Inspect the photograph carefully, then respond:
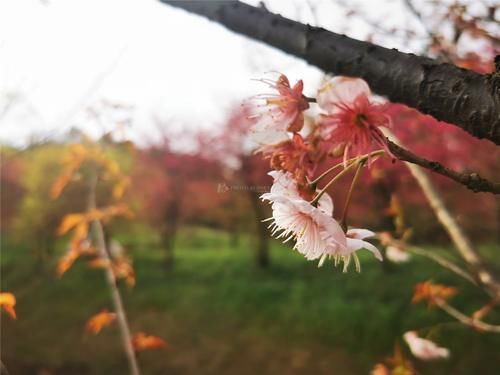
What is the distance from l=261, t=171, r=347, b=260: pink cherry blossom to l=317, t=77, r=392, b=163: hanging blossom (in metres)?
0.06

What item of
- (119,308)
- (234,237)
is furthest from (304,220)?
(234,237)

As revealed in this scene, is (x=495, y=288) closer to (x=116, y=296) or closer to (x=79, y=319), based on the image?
(x=116, y=296)

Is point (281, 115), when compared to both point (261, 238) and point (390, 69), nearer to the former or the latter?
point (390, 69)

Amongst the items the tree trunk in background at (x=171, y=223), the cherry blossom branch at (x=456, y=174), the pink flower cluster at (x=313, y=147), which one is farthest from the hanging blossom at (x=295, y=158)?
the tree trunk in background at (x=171, y=223)

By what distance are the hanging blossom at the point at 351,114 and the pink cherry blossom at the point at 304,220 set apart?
0.19 feet

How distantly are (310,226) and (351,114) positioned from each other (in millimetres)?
112

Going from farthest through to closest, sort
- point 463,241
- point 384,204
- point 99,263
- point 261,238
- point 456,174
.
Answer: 1. point 261,238
2. point 384,204
3. point 99,263
4. point 463,241
5. point 456,174

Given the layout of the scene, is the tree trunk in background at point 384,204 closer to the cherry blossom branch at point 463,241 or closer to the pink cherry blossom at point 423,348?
the pink cherry blossom at point 423,348

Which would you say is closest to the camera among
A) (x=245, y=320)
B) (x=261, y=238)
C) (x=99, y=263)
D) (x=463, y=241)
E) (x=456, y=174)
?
(x=456, y=174)

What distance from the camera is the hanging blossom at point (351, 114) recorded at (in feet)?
1.30

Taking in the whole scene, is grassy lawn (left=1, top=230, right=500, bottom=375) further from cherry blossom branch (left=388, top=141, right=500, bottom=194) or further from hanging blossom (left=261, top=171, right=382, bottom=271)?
cherry blossom branch (left=388, top=141, right=500, bottom=194)

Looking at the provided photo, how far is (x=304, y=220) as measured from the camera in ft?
1.40

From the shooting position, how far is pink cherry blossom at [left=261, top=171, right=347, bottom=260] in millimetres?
384

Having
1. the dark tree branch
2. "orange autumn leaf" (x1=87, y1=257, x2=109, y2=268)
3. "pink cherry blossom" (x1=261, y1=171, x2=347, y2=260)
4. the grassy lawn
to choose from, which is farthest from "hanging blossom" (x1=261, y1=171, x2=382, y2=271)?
the grassy lawn
